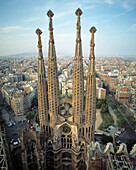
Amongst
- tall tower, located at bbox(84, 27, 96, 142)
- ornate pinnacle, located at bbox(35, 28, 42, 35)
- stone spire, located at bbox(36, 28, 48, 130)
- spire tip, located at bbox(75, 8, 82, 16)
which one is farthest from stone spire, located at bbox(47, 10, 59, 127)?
tall tower, located at bbox(84, 27, 96, 142)

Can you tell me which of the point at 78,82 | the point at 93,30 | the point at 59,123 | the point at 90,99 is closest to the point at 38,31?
the point at 93,30

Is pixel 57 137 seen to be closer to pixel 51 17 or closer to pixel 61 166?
pixel 61 166

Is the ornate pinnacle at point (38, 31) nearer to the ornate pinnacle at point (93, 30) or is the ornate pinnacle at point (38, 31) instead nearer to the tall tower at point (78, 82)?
the tall tower at point (78, 82)

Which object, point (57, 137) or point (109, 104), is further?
point (109, 104)

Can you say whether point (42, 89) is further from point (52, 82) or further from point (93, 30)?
point (93, 30)

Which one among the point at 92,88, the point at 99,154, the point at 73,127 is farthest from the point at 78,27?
the point at 99,154

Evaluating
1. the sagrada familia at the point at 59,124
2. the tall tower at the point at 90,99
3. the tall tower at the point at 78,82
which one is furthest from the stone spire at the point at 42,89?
the tall tower at the point at 90,99

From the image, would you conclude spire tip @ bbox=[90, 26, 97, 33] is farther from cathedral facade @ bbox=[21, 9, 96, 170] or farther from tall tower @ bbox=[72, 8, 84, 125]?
tall tower @ bbox=[72, 8, 84, 125]
